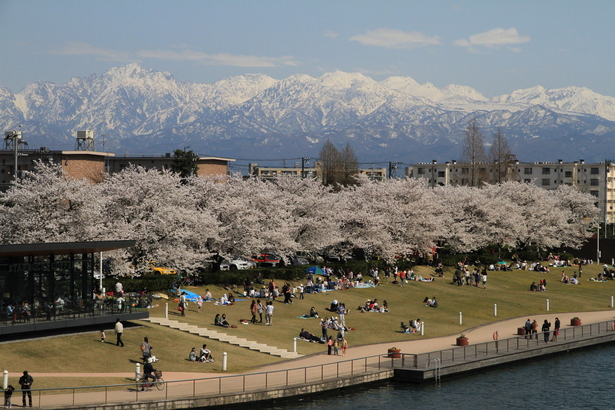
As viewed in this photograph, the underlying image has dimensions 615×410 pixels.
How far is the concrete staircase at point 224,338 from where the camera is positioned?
45.0 m

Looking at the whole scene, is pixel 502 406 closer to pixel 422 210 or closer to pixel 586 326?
pixel 586 326

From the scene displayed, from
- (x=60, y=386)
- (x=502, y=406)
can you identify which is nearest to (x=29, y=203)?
(x=60, y=386)

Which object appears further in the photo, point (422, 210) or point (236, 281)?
point (422, 210)

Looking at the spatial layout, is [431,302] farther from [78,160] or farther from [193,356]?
[78,160]

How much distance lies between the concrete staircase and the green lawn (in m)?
0.83

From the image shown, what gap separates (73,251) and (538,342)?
3377cm

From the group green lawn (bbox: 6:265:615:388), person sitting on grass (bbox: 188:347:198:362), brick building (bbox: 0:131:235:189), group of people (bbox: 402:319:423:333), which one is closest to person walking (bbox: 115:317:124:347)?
green lawn (bbox: 6:265:615:388)

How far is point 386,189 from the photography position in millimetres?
92188

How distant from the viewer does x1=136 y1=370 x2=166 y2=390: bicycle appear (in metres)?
34.8

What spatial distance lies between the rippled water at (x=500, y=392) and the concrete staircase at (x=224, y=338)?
6.26 m

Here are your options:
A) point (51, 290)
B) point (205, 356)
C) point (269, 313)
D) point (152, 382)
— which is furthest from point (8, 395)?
point (269, 313)

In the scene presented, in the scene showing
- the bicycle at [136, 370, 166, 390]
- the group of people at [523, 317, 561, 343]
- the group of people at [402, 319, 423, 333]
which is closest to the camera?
the bicycle at [136, 370, 166, 390]

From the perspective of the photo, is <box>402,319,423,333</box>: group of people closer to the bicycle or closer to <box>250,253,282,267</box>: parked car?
the bicycle

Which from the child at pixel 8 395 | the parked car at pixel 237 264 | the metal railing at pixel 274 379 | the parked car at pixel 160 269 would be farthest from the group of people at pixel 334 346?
the parked car at pixel 237 264
